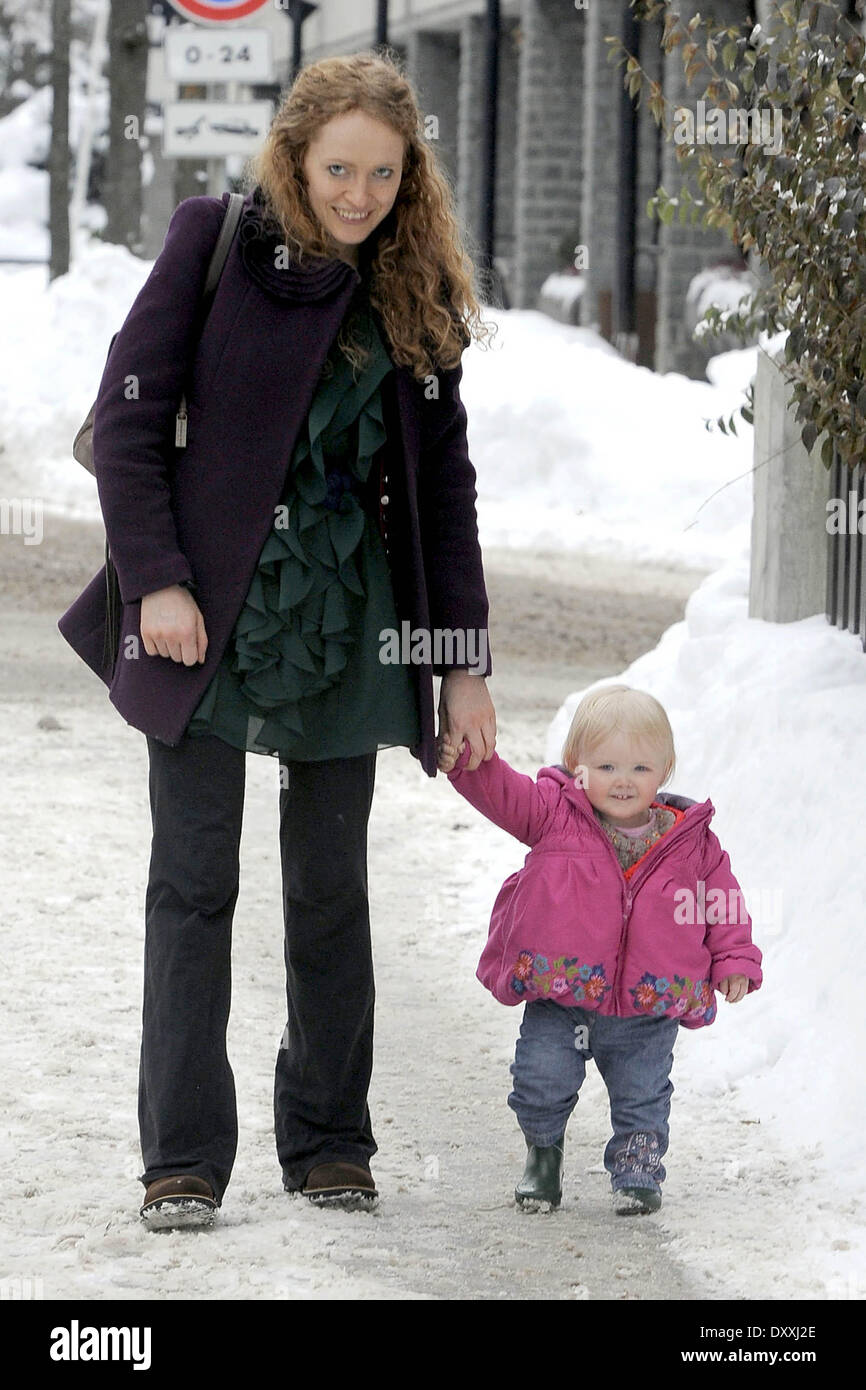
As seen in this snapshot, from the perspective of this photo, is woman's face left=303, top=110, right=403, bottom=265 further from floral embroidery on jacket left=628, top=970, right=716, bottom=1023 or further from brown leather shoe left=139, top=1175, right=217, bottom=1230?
brown leather shoe left=139, top=1175, right=217, bottom=1230

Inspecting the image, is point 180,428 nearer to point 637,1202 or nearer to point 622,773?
point 622,773

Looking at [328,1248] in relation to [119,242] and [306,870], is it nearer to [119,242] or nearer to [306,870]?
[306,870]

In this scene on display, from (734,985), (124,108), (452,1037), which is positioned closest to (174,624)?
(734,985)

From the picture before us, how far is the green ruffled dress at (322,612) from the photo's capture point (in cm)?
349

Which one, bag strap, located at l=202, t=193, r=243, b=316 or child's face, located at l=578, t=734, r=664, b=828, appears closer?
bag strap, located at l=202, t=193, r=243, b=316

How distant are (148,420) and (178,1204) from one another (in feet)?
3.94

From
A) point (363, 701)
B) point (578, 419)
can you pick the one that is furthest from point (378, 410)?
point (578, 419)

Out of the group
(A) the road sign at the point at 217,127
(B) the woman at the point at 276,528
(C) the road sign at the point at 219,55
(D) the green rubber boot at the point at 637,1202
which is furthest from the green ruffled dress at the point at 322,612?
(C) the road sign at the point at 219,55

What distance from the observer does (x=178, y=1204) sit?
3506mm

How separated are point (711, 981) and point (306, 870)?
697mm

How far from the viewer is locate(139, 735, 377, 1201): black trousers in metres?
3.53

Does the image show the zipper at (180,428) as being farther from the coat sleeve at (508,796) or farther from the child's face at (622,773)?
the child's face at (622,773)

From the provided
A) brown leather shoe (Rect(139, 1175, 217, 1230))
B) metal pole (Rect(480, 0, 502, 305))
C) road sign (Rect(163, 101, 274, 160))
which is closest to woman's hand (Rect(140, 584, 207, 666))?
brown leather shoe (Rect(139, 1175, 217, 1230))

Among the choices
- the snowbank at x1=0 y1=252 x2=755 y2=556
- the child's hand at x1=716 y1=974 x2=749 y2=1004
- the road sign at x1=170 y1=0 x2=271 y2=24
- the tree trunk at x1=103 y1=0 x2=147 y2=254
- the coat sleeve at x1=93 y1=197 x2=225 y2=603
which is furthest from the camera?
the tree trunk at x1=103 y1=0 x2=147 y2=254
